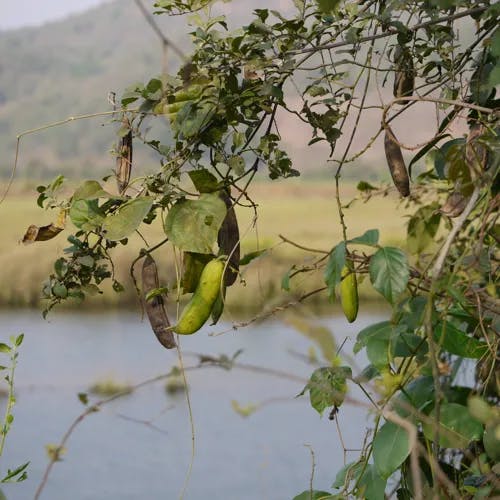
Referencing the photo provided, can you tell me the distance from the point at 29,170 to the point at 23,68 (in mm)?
13093

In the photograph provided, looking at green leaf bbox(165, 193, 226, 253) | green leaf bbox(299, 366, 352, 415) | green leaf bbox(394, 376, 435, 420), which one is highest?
green leaf bbox(165, 193, 226, 253)

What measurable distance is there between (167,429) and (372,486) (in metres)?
3.41

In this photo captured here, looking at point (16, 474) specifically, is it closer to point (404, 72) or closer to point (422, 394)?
point (422, 394)

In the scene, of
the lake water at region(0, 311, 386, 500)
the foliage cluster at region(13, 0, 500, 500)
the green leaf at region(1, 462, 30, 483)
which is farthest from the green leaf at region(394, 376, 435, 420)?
the lake water at region(0, 311, 386, 500)

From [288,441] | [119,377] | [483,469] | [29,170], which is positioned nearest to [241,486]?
[288,441]

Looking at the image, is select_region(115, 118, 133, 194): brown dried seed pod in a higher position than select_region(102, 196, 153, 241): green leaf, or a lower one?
higher

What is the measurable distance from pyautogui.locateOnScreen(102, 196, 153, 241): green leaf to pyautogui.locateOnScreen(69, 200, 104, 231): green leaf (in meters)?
0.02

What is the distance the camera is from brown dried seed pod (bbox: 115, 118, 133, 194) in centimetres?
81

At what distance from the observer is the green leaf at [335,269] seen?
64cm

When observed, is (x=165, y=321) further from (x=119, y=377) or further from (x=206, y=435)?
(x=119, y=377)

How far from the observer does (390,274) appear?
2.12 ft

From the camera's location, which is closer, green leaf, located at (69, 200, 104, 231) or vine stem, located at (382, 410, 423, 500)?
vine stem, located at (382, 410, 423, 500)

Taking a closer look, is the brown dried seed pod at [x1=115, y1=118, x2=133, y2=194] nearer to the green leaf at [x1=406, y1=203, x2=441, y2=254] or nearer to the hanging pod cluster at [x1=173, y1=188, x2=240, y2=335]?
the hanging pod cluster at [x1=173, y1=188, x2=240, y2=335]

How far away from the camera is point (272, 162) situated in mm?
882
